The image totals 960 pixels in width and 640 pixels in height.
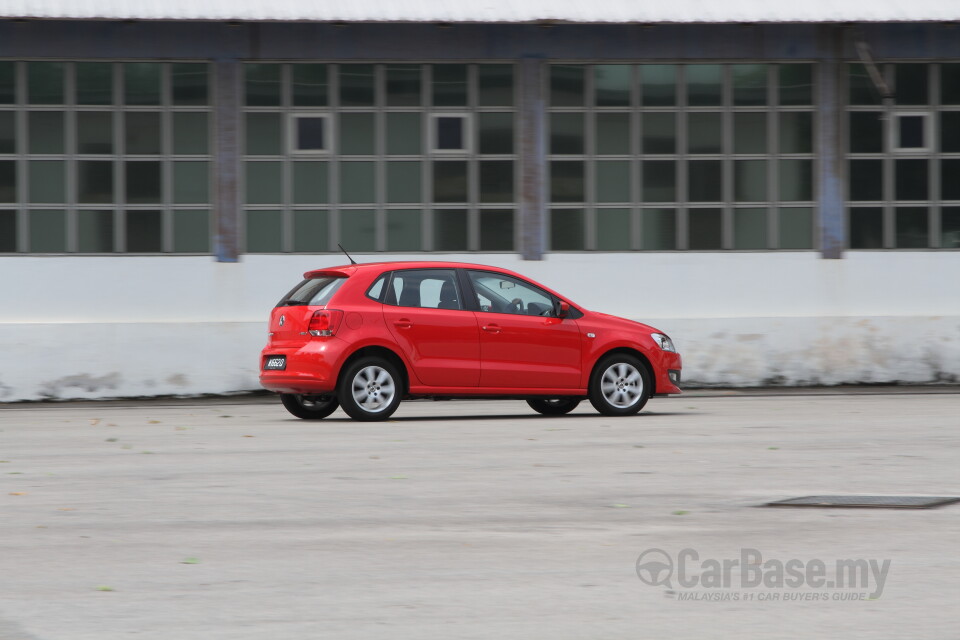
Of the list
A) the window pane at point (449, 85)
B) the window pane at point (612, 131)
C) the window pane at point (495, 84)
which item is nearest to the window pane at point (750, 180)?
the window pane at point (612, 131)

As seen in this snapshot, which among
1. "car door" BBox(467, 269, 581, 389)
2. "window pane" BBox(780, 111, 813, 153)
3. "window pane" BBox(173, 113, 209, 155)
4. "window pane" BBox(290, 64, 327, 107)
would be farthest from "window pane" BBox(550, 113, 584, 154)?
"car door" BBox(467, 269, 581, 389)

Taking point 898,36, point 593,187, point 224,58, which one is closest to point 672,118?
point 593,187

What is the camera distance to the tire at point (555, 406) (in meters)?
17.1

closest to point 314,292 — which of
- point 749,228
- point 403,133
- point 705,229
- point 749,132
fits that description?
point 403,133

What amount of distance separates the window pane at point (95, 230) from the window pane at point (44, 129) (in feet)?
3.41

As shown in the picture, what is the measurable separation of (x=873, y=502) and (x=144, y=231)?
14.1 m

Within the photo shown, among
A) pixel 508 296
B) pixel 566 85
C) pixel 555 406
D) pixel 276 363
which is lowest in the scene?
pixel 555 406

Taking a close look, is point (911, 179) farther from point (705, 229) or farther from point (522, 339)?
point (522, 339)

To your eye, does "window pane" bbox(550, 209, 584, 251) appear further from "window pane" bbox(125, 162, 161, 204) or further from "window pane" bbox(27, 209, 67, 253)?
"window pane" bbox(27, 209, 67, 253)

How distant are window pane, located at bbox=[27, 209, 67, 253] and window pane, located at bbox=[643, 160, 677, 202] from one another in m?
8.22

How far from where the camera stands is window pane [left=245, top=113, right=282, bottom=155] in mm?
21547

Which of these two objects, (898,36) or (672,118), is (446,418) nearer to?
(672,118)

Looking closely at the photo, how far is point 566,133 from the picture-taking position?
22.0 m

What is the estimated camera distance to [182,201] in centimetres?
2147
